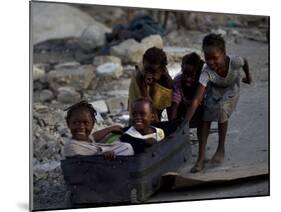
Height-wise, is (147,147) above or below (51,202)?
above

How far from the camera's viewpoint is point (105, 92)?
495 centimetres

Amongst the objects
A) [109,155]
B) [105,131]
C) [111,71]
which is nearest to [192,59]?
[111,71]

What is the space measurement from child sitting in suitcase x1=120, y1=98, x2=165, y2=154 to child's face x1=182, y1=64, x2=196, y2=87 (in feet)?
1.20

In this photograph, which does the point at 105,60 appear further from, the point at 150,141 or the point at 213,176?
the point at 213,176

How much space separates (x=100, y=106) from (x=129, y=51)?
18.9 inches

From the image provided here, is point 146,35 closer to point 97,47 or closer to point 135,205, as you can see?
point 97,47

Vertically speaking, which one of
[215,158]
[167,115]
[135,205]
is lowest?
[135,205]

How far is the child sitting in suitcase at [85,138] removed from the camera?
4.80m

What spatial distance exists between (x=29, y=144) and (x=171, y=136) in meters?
1.08

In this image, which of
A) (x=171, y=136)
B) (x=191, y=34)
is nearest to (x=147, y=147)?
(x=171, y=136)

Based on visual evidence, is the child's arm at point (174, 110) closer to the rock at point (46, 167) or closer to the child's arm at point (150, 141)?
the child's arm at point (150, 141)

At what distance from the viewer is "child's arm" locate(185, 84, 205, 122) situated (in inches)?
202

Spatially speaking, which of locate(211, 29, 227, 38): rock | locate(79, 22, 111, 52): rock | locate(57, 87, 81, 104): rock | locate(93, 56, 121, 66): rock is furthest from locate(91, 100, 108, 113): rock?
locate(211, 29, 227, 38): rock

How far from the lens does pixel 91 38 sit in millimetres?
4891
